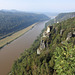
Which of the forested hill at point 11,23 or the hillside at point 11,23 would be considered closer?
the hillside at point 11,23

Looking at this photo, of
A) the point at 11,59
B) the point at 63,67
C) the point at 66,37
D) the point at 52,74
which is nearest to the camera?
the point at 63,67

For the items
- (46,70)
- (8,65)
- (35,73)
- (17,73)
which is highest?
(46,70)

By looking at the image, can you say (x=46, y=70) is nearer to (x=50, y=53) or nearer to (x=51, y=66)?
(x=51, y=66)

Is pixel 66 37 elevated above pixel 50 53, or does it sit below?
above

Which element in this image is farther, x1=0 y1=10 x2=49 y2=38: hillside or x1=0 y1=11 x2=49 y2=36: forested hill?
x1=0 y1=11 x2=49 y2=36: forested hill

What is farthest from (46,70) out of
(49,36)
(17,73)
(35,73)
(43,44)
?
(49,36)

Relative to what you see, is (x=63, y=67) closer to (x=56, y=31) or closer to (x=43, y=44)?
(x=43, y=44)

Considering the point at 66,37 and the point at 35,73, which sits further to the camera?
the point at 66,37

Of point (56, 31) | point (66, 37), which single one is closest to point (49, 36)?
point (56, 31)

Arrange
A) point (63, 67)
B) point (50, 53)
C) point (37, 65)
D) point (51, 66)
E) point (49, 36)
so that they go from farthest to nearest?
point (49, 36) → point (50, 53) → point (37, 65) → point (51, 66) → point (63, 67)
